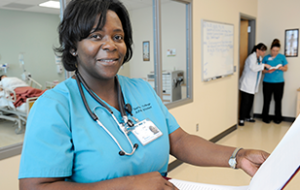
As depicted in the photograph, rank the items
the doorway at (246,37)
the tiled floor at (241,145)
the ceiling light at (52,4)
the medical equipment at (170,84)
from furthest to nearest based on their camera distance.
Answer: the doorway at (246,37) → the medical equipment at (170,84) → the tiled floor at (241,145) → the ceiling light at (52,4)

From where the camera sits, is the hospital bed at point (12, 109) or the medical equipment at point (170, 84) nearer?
the hospital bed at point (12, 109)

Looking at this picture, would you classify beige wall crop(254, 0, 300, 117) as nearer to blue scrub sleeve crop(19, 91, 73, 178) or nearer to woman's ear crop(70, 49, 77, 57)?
woman's ear crop(70, 49, 77, 57)

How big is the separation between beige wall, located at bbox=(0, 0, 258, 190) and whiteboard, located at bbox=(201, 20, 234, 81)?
0.09m

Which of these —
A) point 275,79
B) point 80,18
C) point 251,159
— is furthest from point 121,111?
point 275,79

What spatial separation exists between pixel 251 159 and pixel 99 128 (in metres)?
0.59

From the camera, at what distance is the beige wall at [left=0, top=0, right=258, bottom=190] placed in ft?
9.91

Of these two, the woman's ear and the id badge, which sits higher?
the woman's ear

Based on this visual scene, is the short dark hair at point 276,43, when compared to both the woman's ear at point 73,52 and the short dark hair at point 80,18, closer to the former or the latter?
the short dark hair at point 80,18

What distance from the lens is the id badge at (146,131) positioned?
2.77 feet

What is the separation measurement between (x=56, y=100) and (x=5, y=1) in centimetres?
118

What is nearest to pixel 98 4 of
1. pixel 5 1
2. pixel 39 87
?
pixel 5 1

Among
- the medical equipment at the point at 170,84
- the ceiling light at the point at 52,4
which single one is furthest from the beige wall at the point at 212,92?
the ceiling light at the point at 52,4

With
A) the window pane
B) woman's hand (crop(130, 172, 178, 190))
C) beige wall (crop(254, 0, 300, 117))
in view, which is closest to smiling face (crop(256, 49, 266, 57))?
beige wall (crop(254, 0, 300, 117))

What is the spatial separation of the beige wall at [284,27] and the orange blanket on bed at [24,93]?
456 cm
